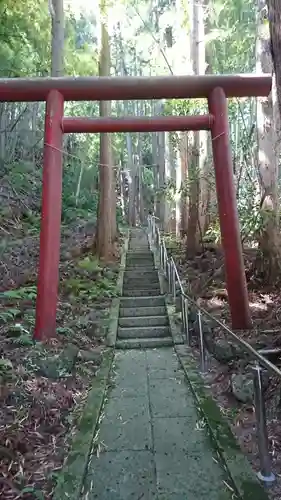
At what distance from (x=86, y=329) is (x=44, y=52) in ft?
34.7

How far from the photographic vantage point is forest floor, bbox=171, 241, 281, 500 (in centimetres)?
366

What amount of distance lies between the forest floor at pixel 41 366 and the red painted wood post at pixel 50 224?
0.33m

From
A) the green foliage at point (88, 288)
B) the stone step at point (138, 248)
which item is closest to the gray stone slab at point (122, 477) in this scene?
the green foliage at point (88, 288)

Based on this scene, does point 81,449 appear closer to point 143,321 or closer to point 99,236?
point 143,321

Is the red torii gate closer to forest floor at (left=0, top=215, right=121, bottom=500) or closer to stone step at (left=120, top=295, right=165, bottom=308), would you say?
forest floor at (left=0, top=215, right=121, bottom=500)

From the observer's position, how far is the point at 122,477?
311 centimetres

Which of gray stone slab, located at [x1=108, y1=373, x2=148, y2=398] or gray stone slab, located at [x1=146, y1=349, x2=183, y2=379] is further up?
gray stone slab, located at [x1=146, y1=349, x2=183, y2=379]

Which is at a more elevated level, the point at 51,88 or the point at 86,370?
the point at 51,88

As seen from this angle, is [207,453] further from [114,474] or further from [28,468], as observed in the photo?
[28,468]

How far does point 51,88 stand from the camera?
6.49 metres

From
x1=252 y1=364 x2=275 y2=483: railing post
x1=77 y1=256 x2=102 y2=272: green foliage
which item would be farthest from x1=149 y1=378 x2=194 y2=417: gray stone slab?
x1=77 y1=256 x2=102 y2=272: green foliage

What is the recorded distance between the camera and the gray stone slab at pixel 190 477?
2.88 meters

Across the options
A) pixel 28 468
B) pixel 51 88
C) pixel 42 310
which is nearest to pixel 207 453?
pixel 28 468

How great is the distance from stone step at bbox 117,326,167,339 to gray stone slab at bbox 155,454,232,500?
3881mm
